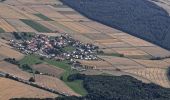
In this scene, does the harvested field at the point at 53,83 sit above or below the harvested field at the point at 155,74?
above

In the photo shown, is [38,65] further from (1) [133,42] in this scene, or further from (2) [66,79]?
(1) [133,42]

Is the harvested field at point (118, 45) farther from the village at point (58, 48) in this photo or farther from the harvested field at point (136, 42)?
the village at point (58, 48)

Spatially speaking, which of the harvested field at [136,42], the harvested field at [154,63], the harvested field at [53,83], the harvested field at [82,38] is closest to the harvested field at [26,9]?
the harvested field at [82,38]

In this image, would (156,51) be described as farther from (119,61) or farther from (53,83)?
(53,83)

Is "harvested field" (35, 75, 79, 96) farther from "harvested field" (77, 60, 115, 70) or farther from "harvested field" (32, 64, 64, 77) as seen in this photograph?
"harvested field" (77, 60, 115, 70)

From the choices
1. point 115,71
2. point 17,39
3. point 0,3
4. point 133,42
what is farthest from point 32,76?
point 0,3

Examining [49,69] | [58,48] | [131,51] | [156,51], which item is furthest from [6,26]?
[156,51]
